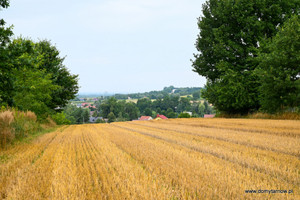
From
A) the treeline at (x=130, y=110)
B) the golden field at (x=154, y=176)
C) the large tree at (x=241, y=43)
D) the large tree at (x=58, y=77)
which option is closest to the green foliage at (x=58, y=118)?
the large tree at (x=58, y=77)

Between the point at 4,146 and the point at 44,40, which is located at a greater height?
the point at 44,40

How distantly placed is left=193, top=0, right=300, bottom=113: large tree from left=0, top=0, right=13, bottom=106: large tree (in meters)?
16.5

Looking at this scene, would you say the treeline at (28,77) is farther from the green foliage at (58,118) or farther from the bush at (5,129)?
the green foliage at (58,118)

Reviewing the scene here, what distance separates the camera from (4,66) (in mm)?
7316

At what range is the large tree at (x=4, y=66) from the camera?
7158 mm

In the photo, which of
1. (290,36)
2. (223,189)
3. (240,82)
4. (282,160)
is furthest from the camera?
(240,82)

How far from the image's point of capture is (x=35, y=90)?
46.7 ft

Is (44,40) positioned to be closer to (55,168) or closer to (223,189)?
(55,168)

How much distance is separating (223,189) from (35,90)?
592 inches

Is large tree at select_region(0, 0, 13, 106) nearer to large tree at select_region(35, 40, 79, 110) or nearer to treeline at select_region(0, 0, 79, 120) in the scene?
treeline at select_region(0, 0, 79, 120)

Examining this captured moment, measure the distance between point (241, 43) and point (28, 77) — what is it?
787 inches

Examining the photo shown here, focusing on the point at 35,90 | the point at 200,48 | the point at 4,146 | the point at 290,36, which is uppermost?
the point at 200,48

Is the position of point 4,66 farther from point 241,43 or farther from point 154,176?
point 241,43

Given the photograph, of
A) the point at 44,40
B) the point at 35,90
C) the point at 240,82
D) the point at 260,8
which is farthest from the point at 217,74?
the point at 44,40
